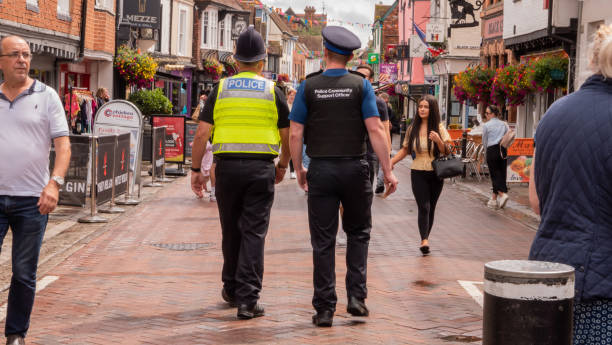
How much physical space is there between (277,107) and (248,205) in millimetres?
742

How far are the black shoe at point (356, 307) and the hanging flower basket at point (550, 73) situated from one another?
15.0 metres

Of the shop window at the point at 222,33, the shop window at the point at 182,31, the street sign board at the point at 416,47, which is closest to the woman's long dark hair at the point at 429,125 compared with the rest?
the shop window at the point at 182,31

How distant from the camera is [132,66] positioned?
1132 inches

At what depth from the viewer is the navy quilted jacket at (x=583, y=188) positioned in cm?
353

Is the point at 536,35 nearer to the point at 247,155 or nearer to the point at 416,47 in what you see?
the point at 247,155

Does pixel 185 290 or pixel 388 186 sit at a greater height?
pixel 388 186

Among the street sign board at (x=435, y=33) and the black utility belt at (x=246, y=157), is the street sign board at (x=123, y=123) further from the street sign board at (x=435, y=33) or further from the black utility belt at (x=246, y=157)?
the street sign board at (x=435, y=33)

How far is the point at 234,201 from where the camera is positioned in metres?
6.84

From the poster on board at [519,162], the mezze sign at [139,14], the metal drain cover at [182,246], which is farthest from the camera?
the mezze sign at [139,14]

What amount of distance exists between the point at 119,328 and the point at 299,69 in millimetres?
109570

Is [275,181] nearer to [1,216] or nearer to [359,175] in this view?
[359,175]

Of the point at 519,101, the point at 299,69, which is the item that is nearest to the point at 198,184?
the point at 519,101

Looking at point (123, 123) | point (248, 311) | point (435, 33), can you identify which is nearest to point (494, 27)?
point (435, 33)

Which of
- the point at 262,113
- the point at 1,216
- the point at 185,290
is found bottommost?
the point at 185,290
